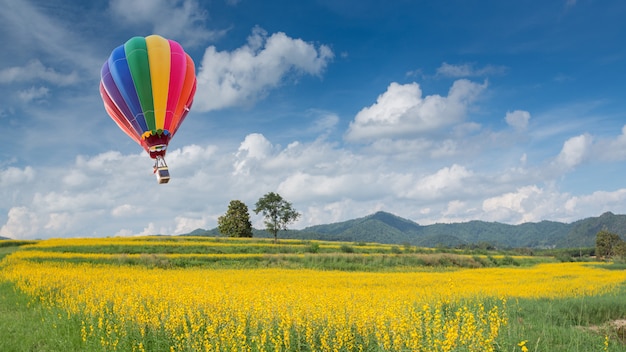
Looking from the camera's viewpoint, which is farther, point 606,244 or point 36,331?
point 606,244

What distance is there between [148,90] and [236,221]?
67.0 m

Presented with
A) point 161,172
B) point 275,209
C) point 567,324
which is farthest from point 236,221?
point 567,324

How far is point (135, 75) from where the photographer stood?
57.5 ft

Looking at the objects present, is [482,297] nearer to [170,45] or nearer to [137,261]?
[170,45]

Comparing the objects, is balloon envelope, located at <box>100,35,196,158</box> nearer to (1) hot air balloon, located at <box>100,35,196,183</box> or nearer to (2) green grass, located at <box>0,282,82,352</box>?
(1) hot air balloon, located at <box>100,35,196,183</box>

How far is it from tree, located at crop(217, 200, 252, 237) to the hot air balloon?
63.9 meters

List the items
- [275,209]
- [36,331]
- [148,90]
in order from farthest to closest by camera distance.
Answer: [275,209], [148,90], [36,331]

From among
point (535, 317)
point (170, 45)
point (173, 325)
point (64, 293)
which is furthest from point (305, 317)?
point (170, 45)

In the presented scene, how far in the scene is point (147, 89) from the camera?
1748cm

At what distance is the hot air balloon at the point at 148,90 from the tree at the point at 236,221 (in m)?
63.9

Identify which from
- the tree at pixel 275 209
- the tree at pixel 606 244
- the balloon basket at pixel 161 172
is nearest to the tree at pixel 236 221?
the tree at pixel 275 209

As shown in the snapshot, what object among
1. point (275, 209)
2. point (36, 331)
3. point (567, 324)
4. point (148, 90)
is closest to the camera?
point (36, 331)

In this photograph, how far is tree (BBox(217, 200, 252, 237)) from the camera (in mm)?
81750

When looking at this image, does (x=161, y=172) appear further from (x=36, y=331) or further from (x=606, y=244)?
(x=606, y=244)
